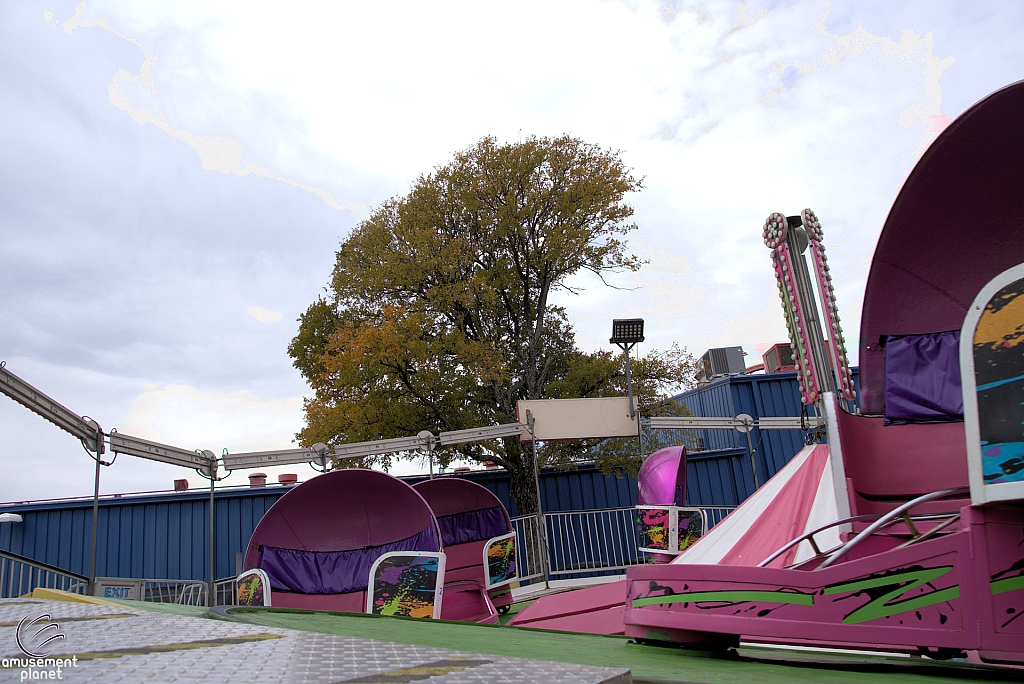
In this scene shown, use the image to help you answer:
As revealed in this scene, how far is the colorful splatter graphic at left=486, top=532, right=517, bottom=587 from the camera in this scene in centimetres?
1012

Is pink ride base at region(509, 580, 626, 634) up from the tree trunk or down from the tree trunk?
down

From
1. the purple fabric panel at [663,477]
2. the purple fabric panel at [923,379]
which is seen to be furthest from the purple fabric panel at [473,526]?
the purple fabric panel at [923,379]

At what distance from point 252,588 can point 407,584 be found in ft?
6.67

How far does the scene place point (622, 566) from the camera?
1352cm

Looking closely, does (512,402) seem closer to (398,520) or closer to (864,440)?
(398,520)

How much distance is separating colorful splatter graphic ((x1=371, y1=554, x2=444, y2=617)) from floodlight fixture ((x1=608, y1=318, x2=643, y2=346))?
7.08 meters

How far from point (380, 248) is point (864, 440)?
13.3m

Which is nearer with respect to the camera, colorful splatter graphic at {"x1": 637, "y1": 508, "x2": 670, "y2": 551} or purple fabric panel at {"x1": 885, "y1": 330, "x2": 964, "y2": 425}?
purple fabric panel at {"x1": 885, "y1": 330, "x2": 964, "y2": 425}

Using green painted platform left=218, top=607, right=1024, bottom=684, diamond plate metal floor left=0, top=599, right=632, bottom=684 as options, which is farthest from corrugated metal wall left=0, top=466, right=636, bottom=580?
diamond plate metal floor left=0, top=599, right=632, bottom=684

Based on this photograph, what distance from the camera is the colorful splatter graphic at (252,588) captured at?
7797mm

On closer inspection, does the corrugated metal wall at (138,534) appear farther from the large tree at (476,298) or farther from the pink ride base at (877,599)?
the pink ride base at (877,599)

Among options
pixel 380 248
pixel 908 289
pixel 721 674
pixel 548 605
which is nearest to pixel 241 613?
pixel 721 674

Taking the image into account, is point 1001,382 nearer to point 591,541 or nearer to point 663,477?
point 663,477

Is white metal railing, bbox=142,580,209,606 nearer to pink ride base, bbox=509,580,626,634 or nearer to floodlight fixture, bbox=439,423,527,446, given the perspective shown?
floodlight fixture, bbox=439,423,527,446
